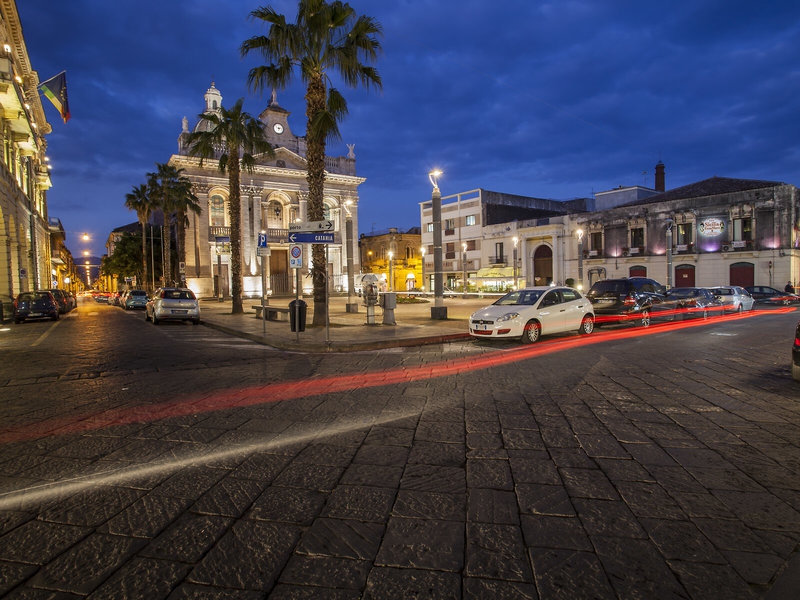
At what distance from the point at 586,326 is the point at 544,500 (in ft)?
38.8

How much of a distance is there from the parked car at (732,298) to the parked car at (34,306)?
31696 millimetres

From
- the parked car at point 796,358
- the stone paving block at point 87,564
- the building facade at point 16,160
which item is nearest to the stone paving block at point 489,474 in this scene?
the stone paving block at point 87,564

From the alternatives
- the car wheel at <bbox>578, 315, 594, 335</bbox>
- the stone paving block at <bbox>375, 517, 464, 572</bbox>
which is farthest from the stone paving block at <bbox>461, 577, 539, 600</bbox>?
the car wheel at <bbox>578, 315, 594, 335</bbox>

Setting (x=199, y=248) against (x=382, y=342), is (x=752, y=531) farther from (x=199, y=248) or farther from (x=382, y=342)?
(x=199, y=248)

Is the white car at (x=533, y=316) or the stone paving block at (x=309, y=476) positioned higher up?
the white car at (x=533, y=316)

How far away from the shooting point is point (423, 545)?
2.85 metres

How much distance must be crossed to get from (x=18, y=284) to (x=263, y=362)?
1023 inches

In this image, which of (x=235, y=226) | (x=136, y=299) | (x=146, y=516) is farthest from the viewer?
(x=136, y=299)

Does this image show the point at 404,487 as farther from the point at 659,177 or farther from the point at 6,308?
the point at 659,177

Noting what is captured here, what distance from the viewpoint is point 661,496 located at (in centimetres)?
347

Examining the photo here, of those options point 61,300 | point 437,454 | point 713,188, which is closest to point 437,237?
point 437,454

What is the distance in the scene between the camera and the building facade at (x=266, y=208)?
154ft

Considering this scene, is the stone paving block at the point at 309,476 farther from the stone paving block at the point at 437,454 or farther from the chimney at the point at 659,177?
the chimney at the point at 659,177

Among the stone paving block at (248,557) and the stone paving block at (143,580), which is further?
the stone paving block at (248,557)
